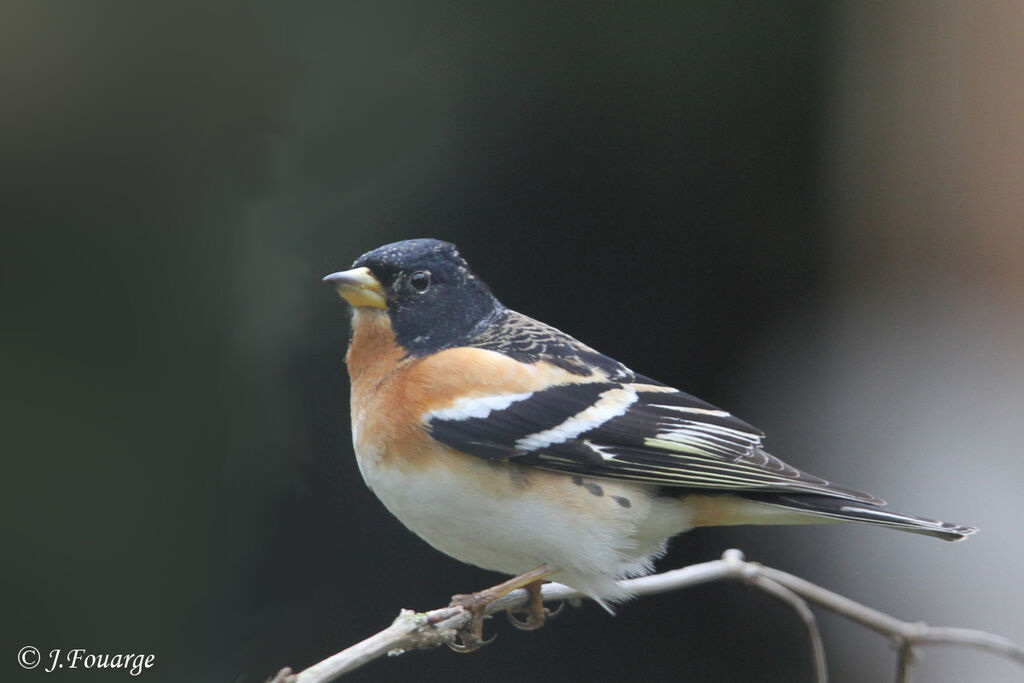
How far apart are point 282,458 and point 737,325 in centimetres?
107

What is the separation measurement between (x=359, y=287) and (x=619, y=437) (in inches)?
13.2

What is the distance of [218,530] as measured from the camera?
1372mm

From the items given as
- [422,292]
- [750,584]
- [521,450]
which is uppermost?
[422,292]

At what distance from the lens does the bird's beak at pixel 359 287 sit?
1.07 metres

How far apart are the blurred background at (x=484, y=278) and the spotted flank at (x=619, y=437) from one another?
22 centimetres

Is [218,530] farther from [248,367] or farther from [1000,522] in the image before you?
[1000,522]

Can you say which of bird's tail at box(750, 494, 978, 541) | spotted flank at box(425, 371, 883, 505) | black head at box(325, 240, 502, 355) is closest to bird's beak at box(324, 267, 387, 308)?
black head at box(325, 240, 502, 355)

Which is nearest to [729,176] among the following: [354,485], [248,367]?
[354,485]

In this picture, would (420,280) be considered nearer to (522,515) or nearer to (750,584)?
(522,515)

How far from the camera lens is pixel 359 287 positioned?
1107mm

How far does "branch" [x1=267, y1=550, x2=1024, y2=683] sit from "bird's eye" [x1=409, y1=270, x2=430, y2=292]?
0.35 m

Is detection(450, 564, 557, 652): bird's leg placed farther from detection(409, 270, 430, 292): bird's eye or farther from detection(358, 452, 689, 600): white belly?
detection(409, 270, 430, 292): bird's eye

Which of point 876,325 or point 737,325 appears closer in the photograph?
point 737,325

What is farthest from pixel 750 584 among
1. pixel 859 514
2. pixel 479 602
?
pixel 479 602
